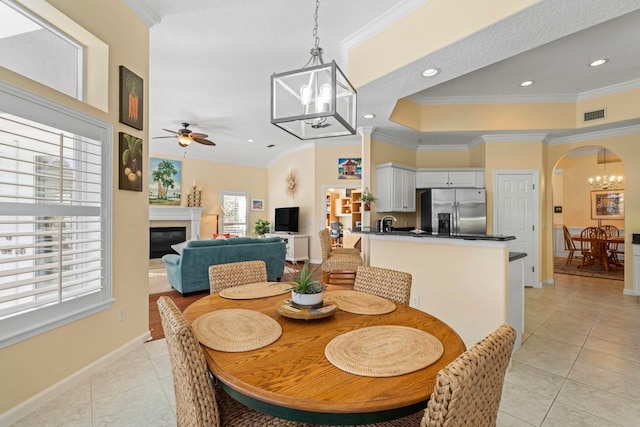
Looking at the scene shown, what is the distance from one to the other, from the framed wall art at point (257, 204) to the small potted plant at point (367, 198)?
15.7 ft

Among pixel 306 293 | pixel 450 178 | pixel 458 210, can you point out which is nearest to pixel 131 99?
pixel 306 293

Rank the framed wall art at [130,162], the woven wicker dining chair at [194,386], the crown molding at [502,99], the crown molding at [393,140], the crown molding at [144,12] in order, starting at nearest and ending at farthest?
the woven wicker dining chair at [194,386] → the framed wall art at [130,162] → the crown molding at [144,12] → the crown molding at [502,99] → the crown molding at [393,140]

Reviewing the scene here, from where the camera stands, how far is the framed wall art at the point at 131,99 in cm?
246

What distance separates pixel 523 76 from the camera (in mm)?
3908

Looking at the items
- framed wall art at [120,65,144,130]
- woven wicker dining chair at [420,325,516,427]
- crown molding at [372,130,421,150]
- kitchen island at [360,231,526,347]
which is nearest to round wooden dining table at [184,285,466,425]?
woven wicker dining chair at [420,325,516,427]

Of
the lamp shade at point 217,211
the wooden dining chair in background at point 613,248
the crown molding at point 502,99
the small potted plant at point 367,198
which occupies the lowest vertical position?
the wooden dining chair in background at point 613,248

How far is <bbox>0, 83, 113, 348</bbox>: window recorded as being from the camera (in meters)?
1.75

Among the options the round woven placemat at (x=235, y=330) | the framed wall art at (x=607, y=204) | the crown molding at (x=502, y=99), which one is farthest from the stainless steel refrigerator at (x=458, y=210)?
the framed wall art at (x=607, y=204)

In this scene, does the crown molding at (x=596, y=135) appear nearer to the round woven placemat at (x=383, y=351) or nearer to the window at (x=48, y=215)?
the round woven placemat at (x=383, y=351)

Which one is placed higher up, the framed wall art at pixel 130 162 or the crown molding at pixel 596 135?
the crown molding at pixel 596 135

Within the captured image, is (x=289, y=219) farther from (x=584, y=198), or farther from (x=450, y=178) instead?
(x=584, y=198)

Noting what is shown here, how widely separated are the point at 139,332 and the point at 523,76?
17.5 ft

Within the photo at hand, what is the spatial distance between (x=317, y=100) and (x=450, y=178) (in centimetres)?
Result: 464

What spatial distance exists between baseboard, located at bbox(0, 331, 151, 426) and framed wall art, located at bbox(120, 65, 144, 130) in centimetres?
190
